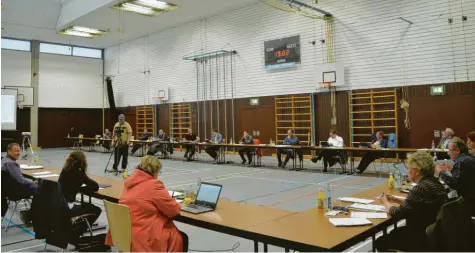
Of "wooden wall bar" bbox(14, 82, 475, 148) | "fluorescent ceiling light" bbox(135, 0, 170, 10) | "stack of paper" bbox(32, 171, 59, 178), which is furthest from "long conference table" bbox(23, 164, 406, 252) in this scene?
"fluorescent ceiling light" bbox(135, 0, 170, 10)

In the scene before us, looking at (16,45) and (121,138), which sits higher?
(16,45)

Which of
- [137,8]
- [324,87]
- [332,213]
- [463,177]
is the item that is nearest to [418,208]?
[332,213]

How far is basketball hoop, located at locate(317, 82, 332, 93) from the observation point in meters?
12.7

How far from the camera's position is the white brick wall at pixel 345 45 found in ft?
34.1

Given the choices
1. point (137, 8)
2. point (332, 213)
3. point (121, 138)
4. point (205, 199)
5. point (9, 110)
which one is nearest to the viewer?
point (332, 213)

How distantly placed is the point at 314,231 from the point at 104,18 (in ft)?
56.3

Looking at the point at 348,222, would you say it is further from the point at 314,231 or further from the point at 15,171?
the point at 15,171

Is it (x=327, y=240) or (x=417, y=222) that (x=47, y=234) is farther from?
(x=417, y=222)

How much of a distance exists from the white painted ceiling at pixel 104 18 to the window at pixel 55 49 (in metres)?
0.73

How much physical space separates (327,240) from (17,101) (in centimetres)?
2147

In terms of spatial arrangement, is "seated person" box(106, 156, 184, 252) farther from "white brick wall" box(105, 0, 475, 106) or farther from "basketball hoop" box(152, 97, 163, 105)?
"basketball hoop" box(152, 97, 163, 105)

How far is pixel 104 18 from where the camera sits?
17.0 metres

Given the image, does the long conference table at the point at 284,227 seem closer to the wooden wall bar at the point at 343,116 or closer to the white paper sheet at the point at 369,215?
the white paper sheet at the point at 369,215

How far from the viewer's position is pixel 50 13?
17.9 m
